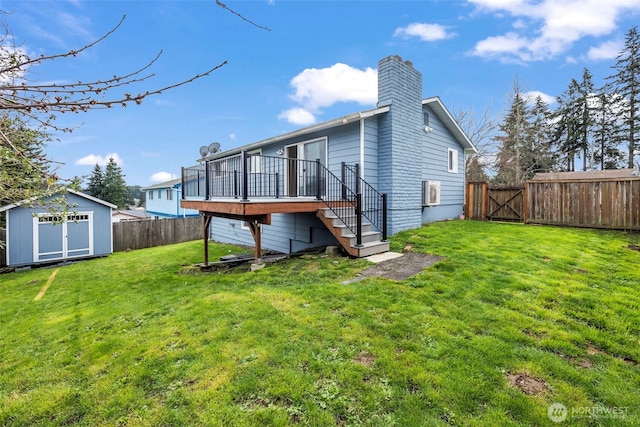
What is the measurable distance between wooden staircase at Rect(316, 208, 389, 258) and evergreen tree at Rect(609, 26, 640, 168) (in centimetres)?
3142

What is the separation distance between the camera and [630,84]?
25.1 meters

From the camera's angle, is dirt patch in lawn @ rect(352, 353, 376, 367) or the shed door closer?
dirt patch in lawn @ rect(352, 353, 376, 367)

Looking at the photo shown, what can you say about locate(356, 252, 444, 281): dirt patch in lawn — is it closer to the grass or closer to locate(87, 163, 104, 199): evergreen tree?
the grass

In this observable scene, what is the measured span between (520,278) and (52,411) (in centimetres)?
623

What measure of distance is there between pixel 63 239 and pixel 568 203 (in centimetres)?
1914

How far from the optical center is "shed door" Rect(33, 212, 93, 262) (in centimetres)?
1142

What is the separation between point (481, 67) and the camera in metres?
19.0

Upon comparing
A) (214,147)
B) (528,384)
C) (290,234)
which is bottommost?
(528,384)

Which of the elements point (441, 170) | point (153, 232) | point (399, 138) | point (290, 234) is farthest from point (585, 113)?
point (153, 232)

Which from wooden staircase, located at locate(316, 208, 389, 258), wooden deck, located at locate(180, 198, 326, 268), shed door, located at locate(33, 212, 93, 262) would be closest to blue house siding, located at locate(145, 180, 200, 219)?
shed door, located at locate(33, 212, 93, 262)

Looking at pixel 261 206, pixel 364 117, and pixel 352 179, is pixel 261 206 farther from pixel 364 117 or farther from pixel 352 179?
pixel 364 117

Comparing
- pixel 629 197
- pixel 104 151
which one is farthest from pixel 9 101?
pixel 629 197

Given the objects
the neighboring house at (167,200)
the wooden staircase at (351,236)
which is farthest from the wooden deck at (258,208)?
the neighboring house at (167,200)

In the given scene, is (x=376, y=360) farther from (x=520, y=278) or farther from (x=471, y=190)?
(x=471, y=190)
